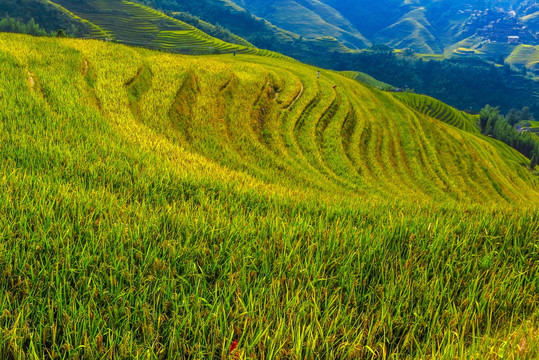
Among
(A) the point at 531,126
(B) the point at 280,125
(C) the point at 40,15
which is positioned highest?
(A) the point at 531,126

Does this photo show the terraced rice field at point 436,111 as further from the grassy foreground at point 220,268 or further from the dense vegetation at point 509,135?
the grassy foreground at point 220,268

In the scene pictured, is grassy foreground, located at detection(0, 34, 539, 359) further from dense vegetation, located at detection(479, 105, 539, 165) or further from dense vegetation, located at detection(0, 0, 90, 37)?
dense vegetation, located at detection(0, 0, 90, 37)

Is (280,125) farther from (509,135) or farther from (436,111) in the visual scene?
(509,135)

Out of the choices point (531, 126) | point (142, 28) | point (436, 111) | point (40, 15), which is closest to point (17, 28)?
point (40, 15)

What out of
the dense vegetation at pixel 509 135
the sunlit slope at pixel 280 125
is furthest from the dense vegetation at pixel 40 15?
the dense vegetation at pixel 509 135

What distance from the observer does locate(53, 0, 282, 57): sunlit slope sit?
5886 inches

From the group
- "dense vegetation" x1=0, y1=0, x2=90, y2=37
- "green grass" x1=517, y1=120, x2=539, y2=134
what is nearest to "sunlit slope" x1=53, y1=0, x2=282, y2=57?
"dense vegetation" x1=0, y1=0, x2=90, y2=37

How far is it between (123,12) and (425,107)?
190 meters

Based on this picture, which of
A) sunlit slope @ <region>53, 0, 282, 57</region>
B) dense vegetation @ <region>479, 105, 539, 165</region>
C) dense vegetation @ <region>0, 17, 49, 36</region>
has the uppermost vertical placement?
sunlit slope @ <region>53, 0, 282, 57</region>

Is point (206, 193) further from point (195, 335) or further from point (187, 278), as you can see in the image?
point (195, 335)

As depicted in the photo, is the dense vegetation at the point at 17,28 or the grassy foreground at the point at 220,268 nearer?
the grassy foreground at the point at 220,268

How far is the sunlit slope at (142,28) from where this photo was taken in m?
150

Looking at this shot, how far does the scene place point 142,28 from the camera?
164 meters

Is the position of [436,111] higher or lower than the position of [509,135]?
higher
